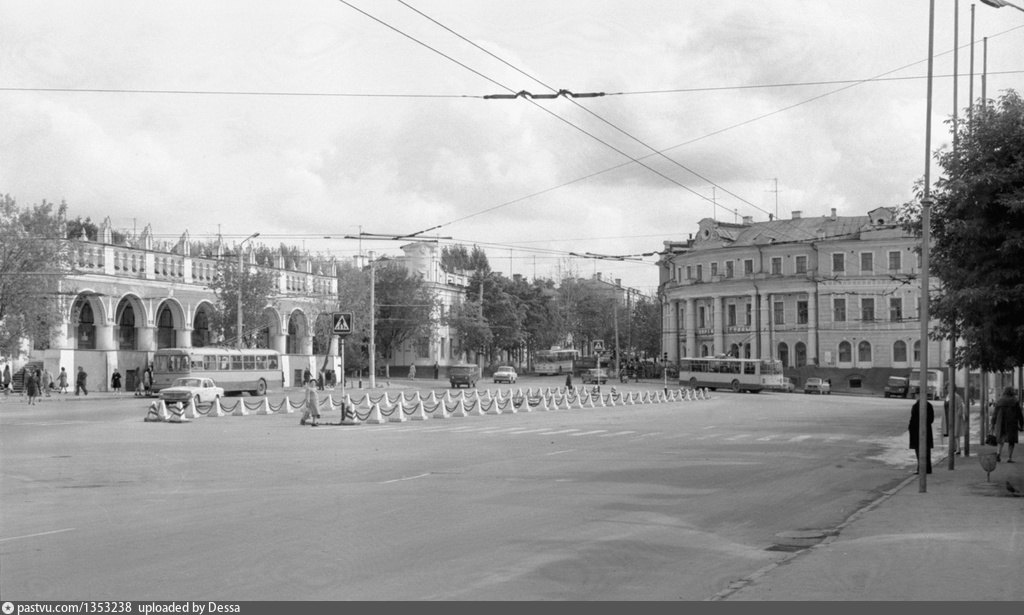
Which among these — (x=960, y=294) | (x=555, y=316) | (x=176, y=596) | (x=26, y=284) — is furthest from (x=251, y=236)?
(x=555, y=316)

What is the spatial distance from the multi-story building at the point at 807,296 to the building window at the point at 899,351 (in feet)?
0.28

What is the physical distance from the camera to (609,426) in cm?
3525

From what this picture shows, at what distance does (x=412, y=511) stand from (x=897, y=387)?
6852 centimetres

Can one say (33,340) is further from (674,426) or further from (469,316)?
(469,316)

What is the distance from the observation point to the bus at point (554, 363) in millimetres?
108688

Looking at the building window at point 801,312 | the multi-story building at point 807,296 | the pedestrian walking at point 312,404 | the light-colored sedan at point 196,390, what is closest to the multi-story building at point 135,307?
the light-colored sedan at point 196,390

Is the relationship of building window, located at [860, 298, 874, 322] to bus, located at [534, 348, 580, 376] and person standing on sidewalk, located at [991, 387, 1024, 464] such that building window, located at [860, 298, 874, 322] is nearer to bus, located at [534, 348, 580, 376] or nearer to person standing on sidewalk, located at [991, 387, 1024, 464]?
bus, located at [534, 348, 580, 376]

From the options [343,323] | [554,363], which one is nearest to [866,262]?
[554,363]

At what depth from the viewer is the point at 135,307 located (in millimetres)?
62312

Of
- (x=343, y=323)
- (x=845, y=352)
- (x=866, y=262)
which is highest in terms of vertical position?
(x=866, y=262)

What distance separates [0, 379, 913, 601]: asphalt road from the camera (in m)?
8.79

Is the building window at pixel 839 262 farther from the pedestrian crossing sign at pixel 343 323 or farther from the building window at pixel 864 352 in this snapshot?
the pedestrian crossing sign at pixel 343 323

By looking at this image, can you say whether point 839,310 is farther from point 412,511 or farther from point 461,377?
point 412,511
